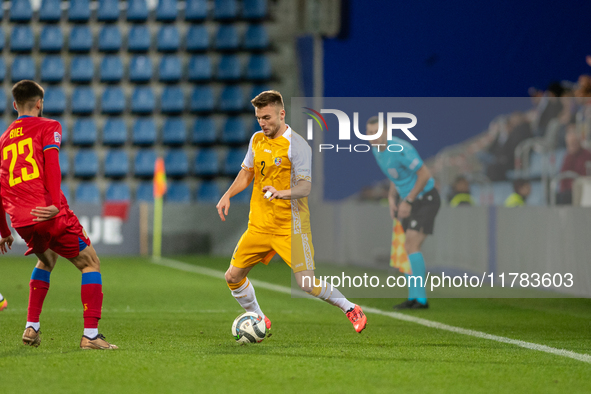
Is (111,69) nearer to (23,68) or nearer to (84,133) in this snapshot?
(84,133)

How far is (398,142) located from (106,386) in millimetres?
4984

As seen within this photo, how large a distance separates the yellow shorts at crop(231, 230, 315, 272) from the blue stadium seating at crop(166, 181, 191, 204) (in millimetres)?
14363

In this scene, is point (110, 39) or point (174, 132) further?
point (110, 39)

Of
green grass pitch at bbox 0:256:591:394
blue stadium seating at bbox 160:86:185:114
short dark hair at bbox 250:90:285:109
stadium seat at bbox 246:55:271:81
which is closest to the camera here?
green grass pitch at bbox 0:256:591:394

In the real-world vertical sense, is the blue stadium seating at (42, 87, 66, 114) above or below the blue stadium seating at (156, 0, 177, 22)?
below

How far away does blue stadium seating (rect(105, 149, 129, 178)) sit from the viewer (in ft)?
66.5

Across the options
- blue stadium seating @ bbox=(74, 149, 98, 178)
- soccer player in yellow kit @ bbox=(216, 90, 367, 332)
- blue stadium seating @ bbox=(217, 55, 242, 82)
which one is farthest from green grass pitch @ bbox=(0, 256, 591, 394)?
blue stadium seating @ bbox=(217, 55, 242, 82)

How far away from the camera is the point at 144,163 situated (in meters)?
20.2

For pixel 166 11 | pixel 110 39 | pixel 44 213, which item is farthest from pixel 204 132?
pixel 44 213

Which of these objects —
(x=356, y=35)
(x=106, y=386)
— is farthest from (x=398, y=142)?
(x=356, y=35)

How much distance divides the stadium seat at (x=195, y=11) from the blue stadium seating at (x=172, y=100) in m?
1.71

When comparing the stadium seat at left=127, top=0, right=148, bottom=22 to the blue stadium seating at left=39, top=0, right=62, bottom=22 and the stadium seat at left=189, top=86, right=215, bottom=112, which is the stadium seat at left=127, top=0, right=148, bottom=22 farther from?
the stadium seat at left=189, top=86, right=215, bottom=112

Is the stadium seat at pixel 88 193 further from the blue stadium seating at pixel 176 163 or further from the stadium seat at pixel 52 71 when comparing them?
the stadium seat at pixel 52 71

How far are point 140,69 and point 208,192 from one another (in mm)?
3462
